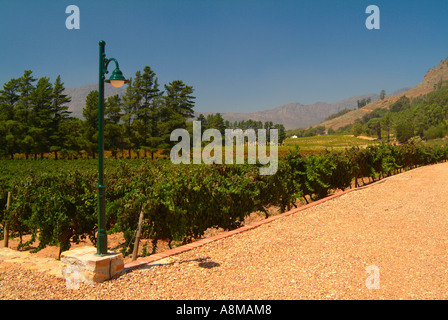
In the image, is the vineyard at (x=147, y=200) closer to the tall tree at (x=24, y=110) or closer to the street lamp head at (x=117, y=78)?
the street lamp head at (x=117, y=78)

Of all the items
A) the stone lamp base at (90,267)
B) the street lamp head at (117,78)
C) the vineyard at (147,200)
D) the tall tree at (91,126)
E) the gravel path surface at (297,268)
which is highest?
the tall tree at (91,126)

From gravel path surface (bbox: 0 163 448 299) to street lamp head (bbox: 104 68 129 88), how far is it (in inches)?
103

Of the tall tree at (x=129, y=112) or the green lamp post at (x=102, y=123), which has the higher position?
the tall tree at (x=129, y=112)

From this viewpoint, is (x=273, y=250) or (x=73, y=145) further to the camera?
(x=73, y=145)

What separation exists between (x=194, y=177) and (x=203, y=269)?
7.86 ft

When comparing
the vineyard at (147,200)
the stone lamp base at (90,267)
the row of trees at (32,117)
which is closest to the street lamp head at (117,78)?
the vineyard at (147,200)

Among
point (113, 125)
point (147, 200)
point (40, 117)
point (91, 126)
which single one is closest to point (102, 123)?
point (147, 200)

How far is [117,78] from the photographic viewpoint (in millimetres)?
4371

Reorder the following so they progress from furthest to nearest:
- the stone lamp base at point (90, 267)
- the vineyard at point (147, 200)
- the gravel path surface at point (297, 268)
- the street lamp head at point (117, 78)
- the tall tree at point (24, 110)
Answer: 1. the tall tree at point (24, 110)
2. the vineyard at point (147, 200)
3. the street lamp head at point (117, 78)
4. the stone lamp base at point (90, 267)
5. the gravel path surface at point (297, 268)

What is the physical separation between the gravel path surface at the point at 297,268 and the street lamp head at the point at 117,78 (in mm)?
2616

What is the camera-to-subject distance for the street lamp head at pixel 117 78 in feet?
14.3
